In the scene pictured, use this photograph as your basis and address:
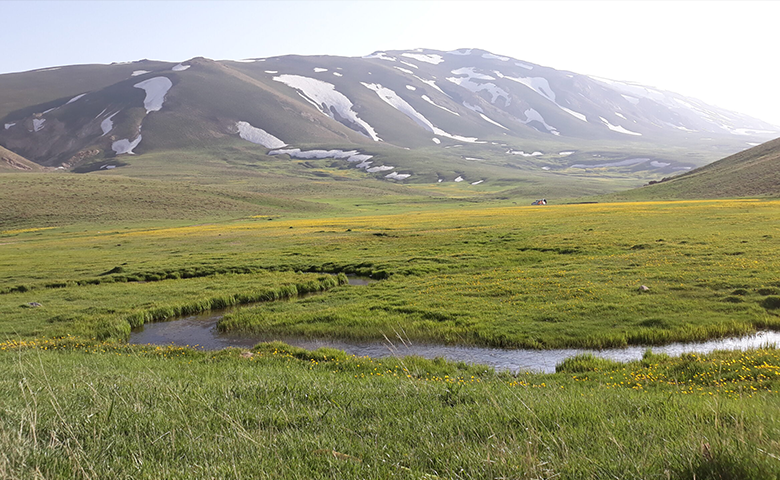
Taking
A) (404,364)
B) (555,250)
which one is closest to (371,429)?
(404,364)

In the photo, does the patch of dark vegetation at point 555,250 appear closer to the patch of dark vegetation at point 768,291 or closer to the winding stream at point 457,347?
the patch of dark vegetation at point 768,291

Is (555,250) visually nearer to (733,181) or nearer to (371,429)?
(371,429)

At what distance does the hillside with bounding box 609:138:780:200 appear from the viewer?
99.0 metres

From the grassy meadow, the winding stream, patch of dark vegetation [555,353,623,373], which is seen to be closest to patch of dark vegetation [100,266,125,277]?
the grassy meadow

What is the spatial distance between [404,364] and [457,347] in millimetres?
5569

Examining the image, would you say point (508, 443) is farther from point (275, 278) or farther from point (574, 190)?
point (574, 190)

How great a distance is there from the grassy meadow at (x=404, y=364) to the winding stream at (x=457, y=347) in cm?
72

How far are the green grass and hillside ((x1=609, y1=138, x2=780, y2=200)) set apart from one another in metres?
111

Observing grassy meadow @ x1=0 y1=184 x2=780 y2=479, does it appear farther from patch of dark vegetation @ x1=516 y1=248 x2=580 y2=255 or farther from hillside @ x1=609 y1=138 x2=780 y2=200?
hillside @ x1=609 y1=138 x2=780 y2=200

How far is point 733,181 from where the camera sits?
10700 centimetres

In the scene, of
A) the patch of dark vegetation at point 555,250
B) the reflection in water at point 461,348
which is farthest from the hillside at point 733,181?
the reflection in water at point 461,348

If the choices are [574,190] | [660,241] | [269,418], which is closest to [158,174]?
[574,190]

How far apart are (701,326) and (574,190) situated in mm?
186314

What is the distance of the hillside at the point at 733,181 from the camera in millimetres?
99000
